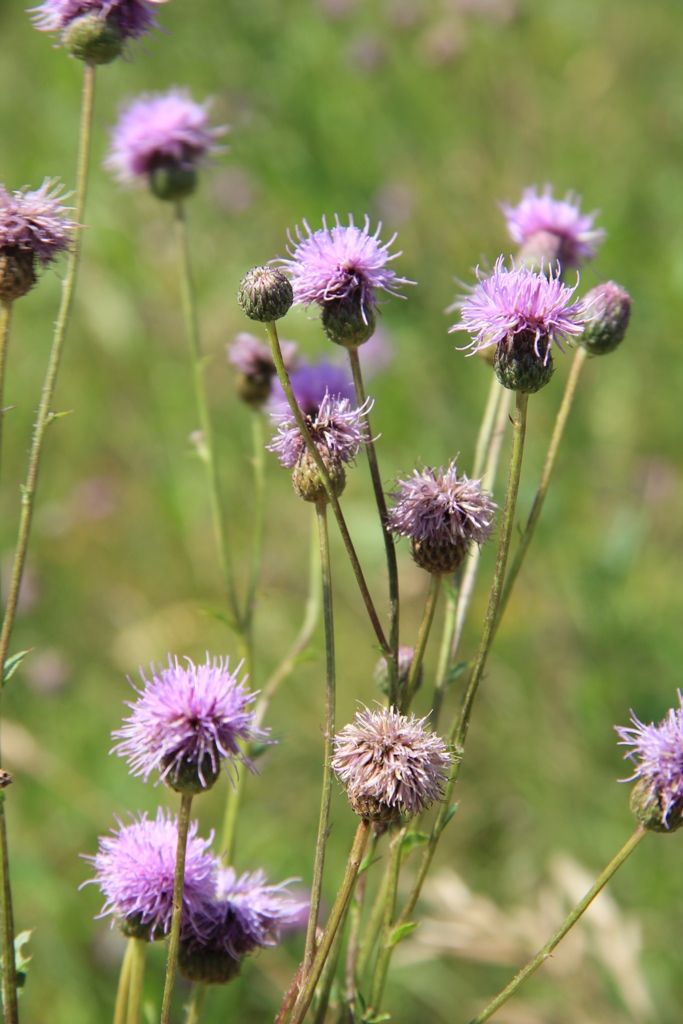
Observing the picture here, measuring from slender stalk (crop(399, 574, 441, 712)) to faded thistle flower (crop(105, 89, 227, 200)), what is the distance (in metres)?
1.75

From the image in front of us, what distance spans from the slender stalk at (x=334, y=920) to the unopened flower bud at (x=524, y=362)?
717mm

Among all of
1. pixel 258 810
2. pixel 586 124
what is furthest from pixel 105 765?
pixel 586 124

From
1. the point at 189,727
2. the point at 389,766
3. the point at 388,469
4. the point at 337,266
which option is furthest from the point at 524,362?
the point at 388,469

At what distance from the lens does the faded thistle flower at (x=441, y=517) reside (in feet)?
5.66

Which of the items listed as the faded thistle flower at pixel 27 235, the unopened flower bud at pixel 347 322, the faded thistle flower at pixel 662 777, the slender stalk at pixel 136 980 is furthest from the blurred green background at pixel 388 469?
the faded thistle flower at pixel 27 235

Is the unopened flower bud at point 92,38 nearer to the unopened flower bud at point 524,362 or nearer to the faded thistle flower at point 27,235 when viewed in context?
the faded thistle flower at point 27,235

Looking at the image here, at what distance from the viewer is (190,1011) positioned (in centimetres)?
180

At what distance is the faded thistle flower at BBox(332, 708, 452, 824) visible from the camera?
5.11 feet

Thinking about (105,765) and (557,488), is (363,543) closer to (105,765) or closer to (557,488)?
(557,488)

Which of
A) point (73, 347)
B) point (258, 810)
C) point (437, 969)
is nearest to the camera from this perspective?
point (437, 969)

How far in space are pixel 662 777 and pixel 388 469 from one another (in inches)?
139

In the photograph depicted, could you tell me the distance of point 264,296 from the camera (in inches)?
67.3

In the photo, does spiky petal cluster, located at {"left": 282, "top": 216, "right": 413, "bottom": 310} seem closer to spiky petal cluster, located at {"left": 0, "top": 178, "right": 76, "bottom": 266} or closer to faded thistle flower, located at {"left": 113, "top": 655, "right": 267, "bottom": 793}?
spiky petal cluster, located at {"left": 0, "top": 178, "right": 76, "bottom": 266}

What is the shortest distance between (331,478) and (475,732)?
2987 mm
